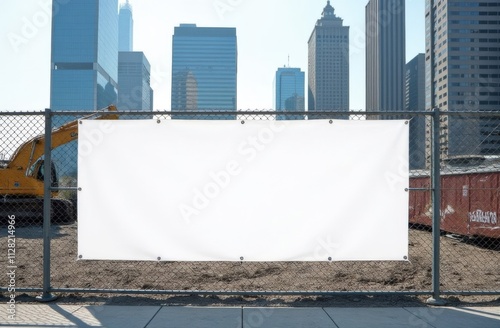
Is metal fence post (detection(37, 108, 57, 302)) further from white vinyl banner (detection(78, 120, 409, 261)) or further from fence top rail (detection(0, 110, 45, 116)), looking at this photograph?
white vinyl banner (detection(78, 120, 409, 261))

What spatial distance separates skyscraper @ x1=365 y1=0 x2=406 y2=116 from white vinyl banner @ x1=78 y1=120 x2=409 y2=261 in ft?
595

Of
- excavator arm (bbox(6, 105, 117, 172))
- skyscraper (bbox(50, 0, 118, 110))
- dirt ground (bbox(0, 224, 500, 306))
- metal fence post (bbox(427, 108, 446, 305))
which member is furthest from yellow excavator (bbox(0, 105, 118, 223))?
skyscraper (bbox(50, 0, 118, 110))

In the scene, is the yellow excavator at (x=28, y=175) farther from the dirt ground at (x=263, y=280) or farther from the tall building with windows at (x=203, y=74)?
the tall building with windows at (x=203, y=74)

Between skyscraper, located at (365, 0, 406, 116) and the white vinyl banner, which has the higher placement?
skyscraper, located at (365, 0, 406, 116)

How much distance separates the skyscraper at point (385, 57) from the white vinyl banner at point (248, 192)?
595 feet

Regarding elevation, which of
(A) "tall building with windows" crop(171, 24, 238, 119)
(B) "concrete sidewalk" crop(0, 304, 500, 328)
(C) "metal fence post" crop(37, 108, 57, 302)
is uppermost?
(A) "tall building with windows" crop(171, 24, 238, 119)

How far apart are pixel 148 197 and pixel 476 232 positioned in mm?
9704

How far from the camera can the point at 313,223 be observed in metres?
5.09

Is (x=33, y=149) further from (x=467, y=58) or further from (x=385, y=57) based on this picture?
(x=385, y=57)

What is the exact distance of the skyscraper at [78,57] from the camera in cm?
14262

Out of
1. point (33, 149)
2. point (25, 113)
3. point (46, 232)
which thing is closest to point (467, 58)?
point (33, 149)

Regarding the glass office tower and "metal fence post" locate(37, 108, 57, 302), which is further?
the glass office tower

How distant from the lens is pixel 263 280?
674cm

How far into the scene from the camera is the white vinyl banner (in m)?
5.09
